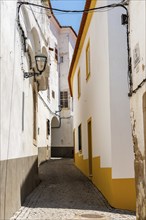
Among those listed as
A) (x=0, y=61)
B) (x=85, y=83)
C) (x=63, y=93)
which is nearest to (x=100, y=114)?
(x=85, y=83)

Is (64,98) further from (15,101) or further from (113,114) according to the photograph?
(15,101)

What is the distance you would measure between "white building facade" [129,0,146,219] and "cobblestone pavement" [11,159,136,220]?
787 millimetres

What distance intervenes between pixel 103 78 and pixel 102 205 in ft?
11.1

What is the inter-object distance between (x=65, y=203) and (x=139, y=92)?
4.08 meters

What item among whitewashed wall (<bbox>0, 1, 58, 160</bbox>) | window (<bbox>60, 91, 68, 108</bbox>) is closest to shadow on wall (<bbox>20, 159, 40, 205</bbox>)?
whitewashed wall (<bbox>0, 1, 58, 160</bbox>)

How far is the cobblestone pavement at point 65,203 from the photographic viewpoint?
7273mm

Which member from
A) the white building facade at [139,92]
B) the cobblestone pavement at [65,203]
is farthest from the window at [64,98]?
the white building facade at [139,92]

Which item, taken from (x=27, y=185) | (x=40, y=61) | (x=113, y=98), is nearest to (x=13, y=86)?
(x=40, y=61)

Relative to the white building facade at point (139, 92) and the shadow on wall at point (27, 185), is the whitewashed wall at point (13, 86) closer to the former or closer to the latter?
the shadow on wall at point (27, 185)

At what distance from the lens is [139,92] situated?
5750 mm

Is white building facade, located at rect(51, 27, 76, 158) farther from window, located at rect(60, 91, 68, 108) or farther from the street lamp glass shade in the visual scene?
the street lamp glass shade

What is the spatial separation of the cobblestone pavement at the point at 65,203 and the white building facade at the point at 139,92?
787 mm

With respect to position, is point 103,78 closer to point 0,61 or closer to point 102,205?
point 102,205

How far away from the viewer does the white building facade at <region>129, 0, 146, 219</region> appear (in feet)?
18.1
